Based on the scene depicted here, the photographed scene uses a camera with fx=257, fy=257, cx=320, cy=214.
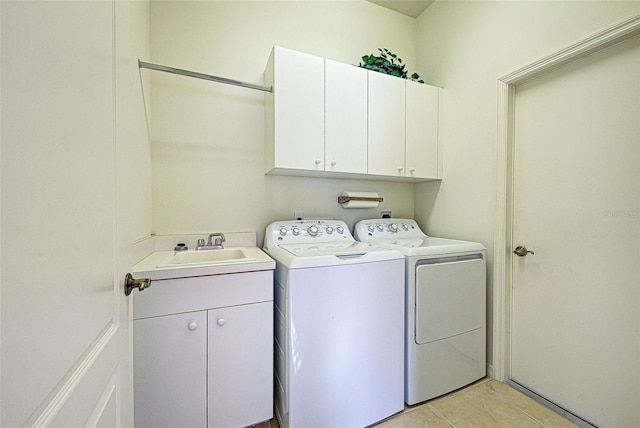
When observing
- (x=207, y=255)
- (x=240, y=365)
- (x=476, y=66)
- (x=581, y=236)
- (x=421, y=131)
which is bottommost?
(x=240, y=365)

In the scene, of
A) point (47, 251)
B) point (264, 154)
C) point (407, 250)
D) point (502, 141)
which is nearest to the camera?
point (47, 251)

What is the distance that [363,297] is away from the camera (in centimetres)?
142

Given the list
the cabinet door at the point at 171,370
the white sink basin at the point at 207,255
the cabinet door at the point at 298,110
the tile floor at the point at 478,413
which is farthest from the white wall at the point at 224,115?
the tile floor at the point at 478,413

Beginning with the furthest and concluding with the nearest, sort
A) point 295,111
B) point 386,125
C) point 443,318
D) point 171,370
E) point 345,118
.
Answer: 1. point 386,125
2. point 345,118
3. point 295,111
4. point 443,318
5. point 171,370

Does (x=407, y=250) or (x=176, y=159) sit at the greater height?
(x=176, y=159)

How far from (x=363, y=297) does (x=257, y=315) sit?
582 mm

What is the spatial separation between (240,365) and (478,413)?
143 cm

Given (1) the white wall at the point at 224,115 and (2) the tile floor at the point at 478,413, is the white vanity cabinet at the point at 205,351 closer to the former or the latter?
(2) the tile floor at the point at 478,413

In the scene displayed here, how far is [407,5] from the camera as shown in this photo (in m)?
2.42

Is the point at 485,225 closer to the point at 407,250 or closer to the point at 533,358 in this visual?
the point at 407,250

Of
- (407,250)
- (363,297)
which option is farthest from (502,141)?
(363,297)

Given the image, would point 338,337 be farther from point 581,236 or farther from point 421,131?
point 421,131

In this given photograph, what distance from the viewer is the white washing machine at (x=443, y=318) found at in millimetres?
1560

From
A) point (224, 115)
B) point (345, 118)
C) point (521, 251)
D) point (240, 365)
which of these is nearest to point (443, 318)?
point (521, 251)
